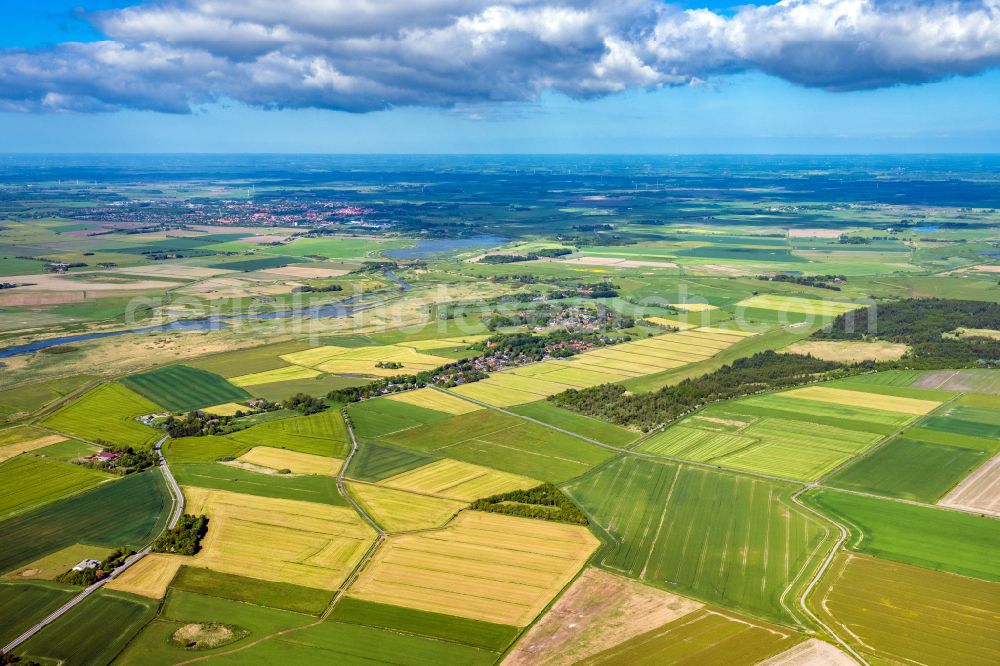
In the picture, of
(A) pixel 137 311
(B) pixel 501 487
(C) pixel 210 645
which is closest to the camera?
(C) pixel 210 645

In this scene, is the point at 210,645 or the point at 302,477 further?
the point at 302,477

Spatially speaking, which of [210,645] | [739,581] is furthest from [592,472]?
[210,645]

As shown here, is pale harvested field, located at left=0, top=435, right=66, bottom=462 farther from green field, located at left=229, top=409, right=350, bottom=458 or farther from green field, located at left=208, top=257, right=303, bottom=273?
green field, located at left=208, top=257, right=303, bottom=273

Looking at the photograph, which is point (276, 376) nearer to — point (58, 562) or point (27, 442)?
point (27, 442)

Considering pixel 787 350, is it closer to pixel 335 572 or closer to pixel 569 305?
pixel 569 305

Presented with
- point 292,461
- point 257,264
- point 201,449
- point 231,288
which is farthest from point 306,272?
point 292,461

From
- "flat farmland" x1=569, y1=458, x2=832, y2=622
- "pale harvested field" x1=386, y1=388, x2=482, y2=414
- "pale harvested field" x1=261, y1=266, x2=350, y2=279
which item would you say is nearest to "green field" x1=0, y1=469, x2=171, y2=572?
"pale harvested field" x1=386, y1=388, x2=482, y2=414

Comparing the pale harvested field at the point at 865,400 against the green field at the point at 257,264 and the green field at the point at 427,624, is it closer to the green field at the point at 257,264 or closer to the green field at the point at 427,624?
the green field at the point at 427,624

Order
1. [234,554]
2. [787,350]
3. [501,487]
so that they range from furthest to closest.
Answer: [787,350] → [501,487] → [234,554]
